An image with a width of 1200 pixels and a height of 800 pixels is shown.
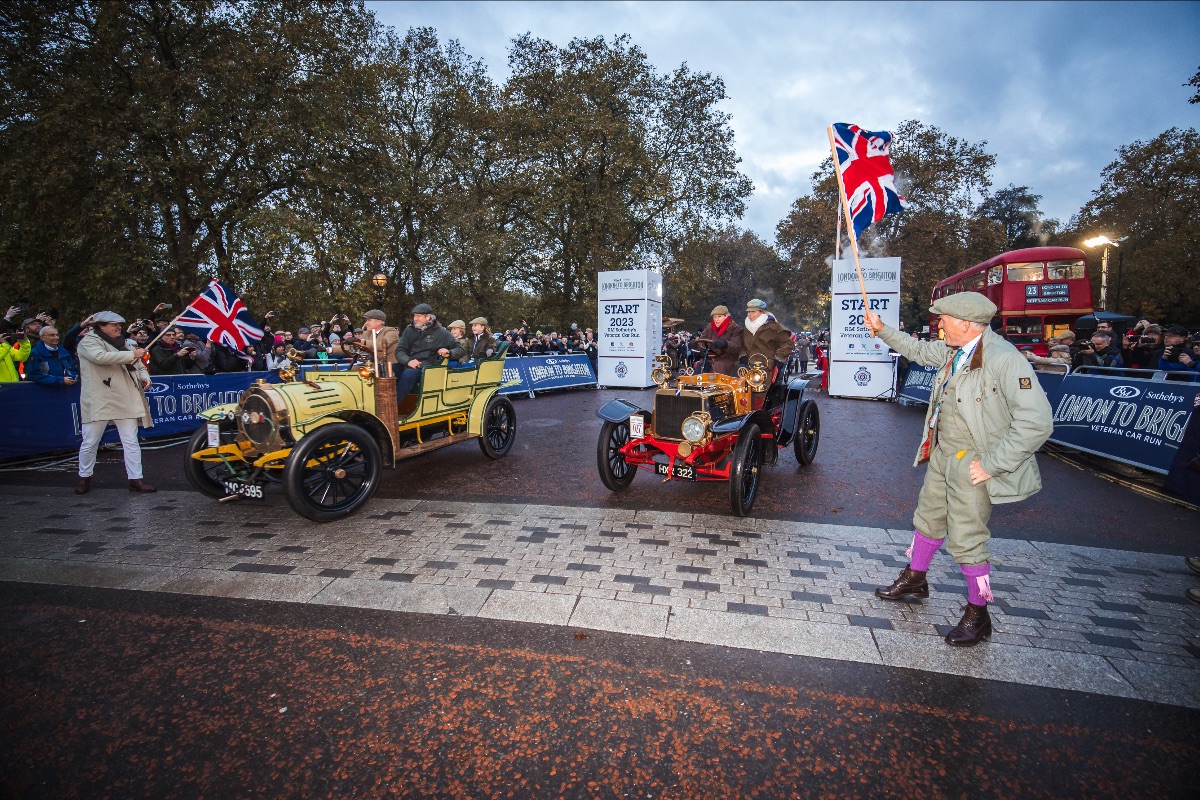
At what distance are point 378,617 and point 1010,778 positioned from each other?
3.11m

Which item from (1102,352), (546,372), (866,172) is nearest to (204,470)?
(866,172)

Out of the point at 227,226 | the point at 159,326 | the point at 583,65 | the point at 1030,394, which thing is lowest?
the point at 1030,394

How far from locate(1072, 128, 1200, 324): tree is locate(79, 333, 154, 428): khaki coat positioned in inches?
1486

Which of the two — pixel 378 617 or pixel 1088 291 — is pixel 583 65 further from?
pixel 378 617

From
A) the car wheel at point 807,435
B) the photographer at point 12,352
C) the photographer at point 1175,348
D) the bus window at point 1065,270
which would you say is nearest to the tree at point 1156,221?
the bus window at point 1065,270

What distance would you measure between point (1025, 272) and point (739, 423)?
18.0m

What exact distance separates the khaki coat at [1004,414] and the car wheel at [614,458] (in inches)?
127

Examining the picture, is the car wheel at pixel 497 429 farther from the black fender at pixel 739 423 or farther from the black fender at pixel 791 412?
the black fender at pixel 791 412

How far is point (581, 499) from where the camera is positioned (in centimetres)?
564

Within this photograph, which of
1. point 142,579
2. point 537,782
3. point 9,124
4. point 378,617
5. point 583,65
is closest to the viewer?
point 537,782

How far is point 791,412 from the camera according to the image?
645 centimetres

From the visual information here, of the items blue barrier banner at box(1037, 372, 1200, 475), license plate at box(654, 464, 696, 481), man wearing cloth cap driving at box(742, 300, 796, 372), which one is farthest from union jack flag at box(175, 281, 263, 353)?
blue barrier banner at box(1037, 372, 1200, 475)

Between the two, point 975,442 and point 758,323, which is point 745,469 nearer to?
point 758,323

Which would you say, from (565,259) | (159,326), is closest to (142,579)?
(159,326)
